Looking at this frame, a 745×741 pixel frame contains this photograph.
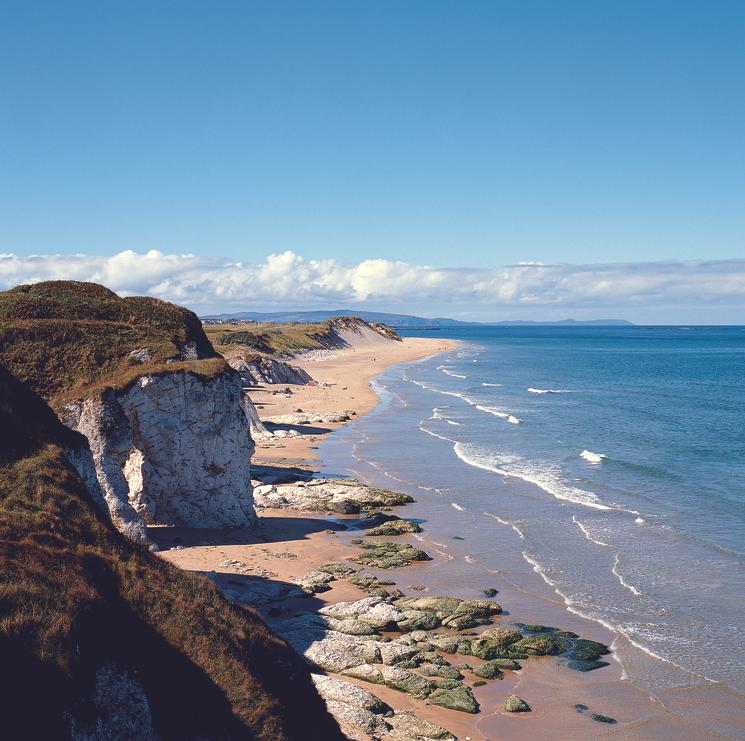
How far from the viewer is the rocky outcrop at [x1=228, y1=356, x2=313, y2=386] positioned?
88312 mm

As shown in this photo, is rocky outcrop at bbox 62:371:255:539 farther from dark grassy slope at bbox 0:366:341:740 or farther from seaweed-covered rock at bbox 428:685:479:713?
seaweed-covered rock at bbox 428:685:479:713

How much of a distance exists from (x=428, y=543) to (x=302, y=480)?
11.9m

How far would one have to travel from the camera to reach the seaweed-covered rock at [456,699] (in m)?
18.1

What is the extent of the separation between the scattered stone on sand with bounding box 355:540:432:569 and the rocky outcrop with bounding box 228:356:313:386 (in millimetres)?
57526

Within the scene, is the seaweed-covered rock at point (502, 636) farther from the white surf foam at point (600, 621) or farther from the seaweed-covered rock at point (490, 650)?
the white surf foam at point (600, 621)

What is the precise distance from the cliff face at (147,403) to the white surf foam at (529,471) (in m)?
17.0

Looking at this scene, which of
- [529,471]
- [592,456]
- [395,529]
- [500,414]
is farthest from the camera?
[500,414]

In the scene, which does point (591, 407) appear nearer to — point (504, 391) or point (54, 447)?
point (504, 391)

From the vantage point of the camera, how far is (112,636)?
11.9 meters

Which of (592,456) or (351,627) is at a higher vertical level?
(592,456)

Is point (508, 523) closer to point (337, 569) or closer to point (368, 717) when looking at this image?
point (337, 569)

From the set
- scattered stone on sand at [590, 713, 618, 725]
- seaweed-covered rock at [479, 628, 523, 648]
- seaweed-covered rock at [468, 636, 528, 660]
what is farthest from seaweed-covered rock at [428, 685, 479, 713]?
seaweed-covered rock at [479, 628, 523, 648]

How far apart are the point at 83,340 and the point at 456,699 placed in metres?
21.6

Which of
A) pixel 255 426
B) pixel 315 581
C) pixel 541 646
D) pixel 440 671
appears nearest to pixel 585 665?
pixel 541 646
